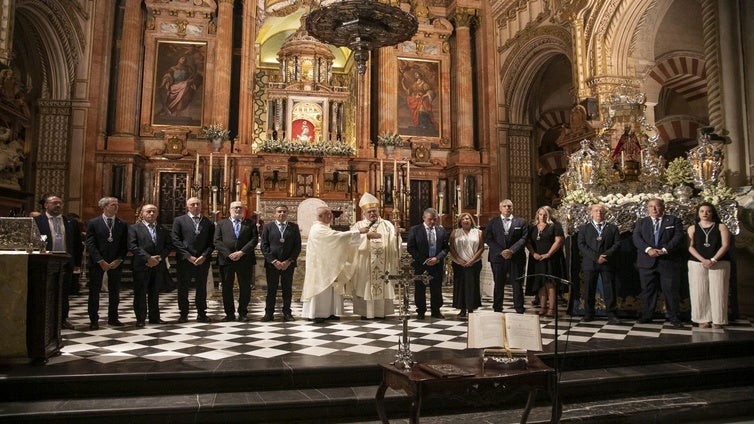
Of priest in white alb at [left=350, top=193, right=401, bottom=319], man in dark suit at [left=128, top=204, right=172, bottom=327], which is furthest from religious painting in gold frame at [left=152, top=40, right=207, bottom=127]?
priest in white alb at [left=350, top=193, right=401, bottom=319]

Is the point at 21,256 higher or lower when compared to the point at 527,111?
lower

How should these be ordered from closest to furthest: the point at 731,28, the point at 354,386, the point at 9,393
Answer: the point at 9,393 → the point at 354,386 → the point at 731,28

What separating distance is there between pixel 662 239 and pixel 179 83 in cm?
1266

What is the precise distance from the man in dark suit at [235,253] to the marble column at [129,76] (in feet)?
28.2

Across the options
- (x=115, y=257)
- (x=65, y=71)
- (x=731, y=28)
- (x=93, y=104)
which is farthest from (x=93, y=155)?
(x=731, y=28)

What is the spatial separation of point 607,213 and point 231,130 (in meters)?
10.7

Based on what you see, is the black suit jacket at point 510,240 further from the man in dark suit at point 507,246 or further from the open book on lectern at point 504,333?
the open book on lectern at point 504,333

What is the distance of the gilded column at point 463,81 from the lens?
15.6m

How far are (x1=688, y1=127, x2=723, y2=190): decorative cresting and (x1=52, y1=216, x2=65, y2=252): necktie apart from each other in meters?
7.83

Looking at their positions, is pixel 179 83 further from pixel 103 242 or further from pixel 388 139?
pixel 103 242

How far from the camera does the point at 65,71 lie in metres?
13.1

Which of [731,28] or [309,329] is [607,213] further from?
[309,329]

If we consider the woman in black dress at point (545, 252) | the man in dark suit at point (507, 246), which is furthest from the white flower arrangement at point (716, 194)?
the man in dark suit at point (507, 246)

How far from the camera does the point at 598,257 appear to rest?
660 cm
